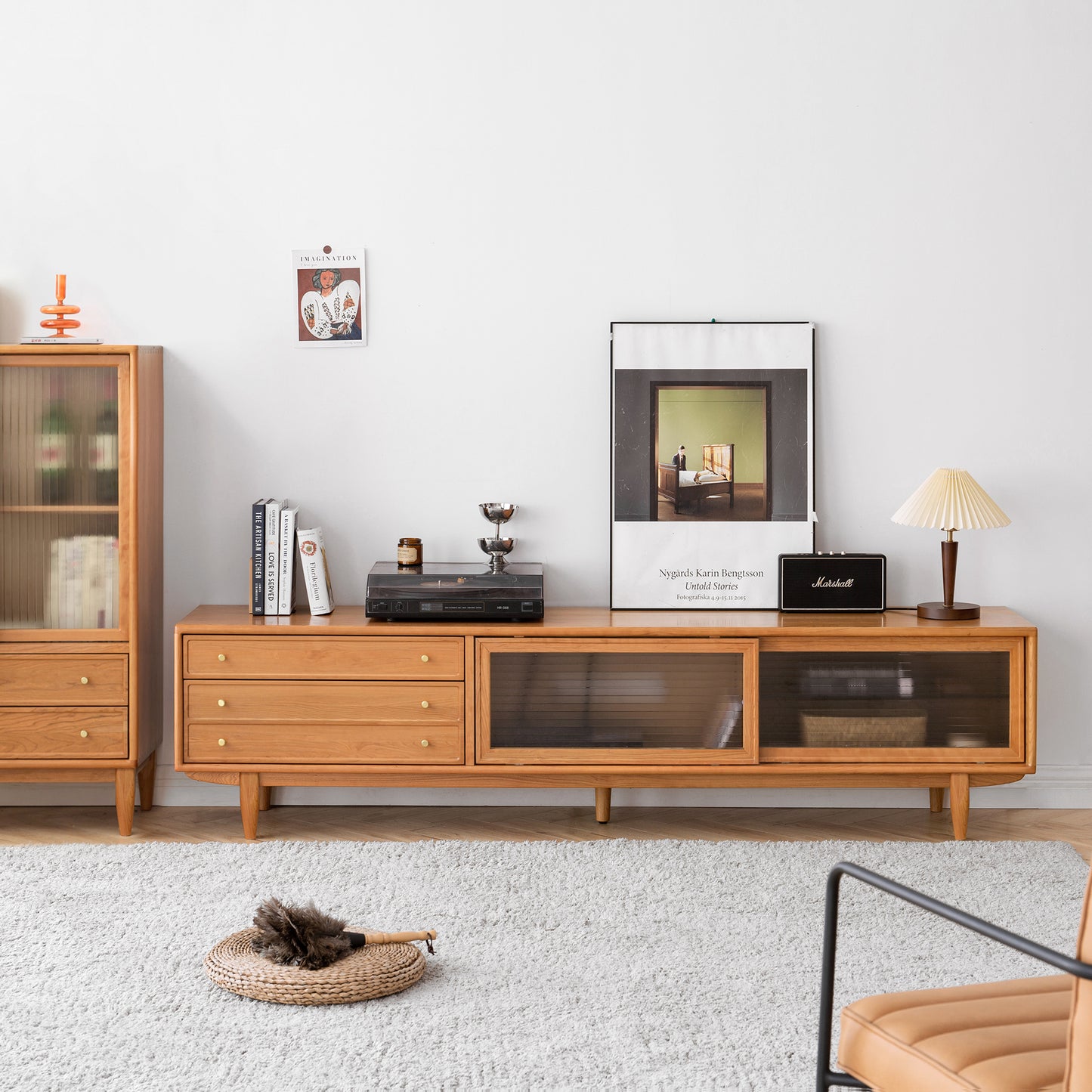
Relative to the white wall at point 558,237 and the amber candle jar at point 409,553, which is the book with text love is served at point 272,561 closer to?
the white wall at point 558,237

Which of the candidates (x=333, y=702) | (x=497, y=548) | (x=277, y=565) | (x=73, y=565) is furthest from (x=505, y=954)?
(x=73, y=565)

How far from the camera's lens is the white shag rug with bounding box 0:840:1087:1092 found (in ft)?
6.73

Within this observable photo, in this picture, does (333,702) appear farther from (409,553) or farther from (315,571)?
(409,553)

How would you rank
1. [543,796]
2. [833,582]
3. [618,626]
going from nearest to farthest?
1. [618,626]
2. [833,582]
3. [543,796]

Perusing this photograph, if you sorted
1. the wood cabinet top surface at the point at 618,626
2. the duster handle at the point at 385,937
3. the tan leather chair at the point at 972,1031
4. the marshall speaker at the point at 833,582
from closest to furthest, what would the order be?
the tan leather chair at the point at 972,1031 → the duster handle at the point at 385,937 → the wood cabinet top surface at the point at 618,626 → the marshall speaker at the point at 833,582

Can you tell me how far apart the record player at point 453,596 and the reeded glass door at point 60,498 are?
785mm

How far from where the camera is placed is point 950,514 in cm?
338

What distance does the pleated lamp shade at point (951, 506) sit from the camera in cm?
338

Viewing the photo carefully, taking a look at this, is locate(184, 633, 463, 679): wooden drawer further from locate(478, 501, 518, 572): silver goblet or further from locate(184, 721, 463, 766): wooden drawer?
locate(478, 501, 518, 572): silver goblet

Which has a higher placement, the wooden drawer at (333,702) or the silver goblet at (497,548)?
the silver goblet at (497,548)

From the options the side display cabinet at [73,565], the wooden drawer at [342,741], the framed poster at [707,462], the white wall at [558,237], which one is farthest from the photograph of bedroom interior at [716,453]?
the side display cabinet at [73,565]

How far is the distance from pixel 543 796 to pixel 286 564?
3.79 ft

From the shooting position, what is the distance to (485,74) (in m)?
3.62

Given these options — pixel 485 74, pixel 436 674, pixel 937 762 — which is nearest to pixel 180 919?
pixel 436 674
